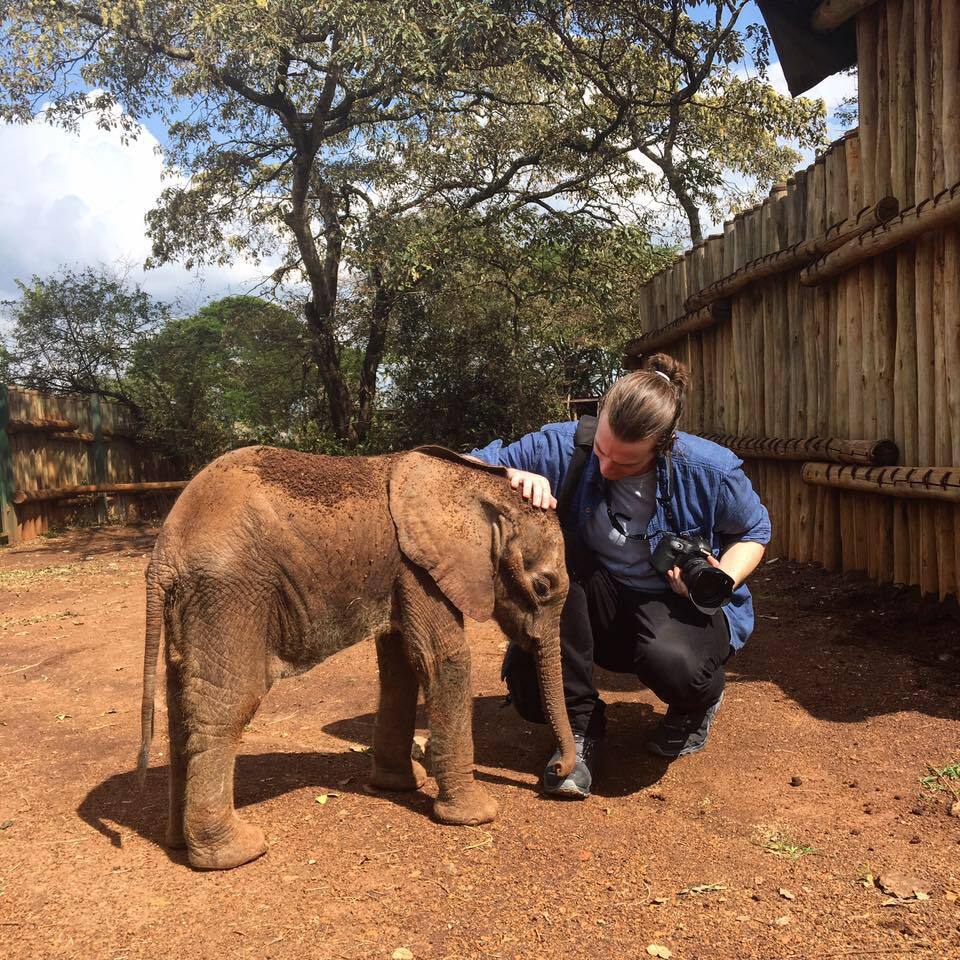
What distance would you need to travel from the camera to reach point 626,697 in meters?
5.11

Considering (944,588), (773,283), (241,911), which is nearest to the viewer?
(241,911)

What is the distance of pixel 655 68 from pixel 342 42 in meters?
4.59

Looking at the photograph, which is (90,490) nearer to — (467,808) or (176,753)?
(176,753)

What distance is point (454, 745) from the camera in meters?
3.54

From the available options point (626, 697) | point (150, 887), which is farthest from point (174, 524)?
point (626, 697)

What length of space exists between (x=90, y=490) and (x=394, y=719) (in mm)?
12260

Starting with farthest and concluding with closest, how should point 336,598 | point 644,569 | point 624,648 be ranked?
point 624,648, point 644,569, point 336,598

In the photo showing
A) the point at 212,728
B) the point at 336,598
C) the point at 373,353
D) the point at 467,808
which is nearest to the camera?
the point at 212,728

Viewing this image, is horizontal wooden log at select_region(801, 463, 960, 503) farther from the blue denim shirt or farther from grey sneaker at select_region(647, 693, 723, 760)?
grey sneaker at select_region(647, 693, 723, 760)

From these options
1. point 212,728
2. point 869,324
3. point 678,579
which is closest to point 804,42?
point 869,324

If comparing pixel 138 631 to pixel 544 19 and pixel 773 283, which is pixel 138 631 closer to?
pixel 773 283

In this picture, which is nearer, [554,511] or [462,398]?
[554,511]

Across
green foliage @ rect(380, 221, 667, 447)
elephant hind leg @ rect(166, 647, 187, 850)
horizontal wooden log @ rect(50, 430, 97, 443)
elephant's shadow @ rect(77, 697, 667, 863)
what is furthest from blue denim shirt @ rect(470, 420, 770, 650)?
horizontal wooden log @ rect(50, 430, 97, 443)

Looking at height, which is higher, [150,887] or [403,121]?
[403,121]
